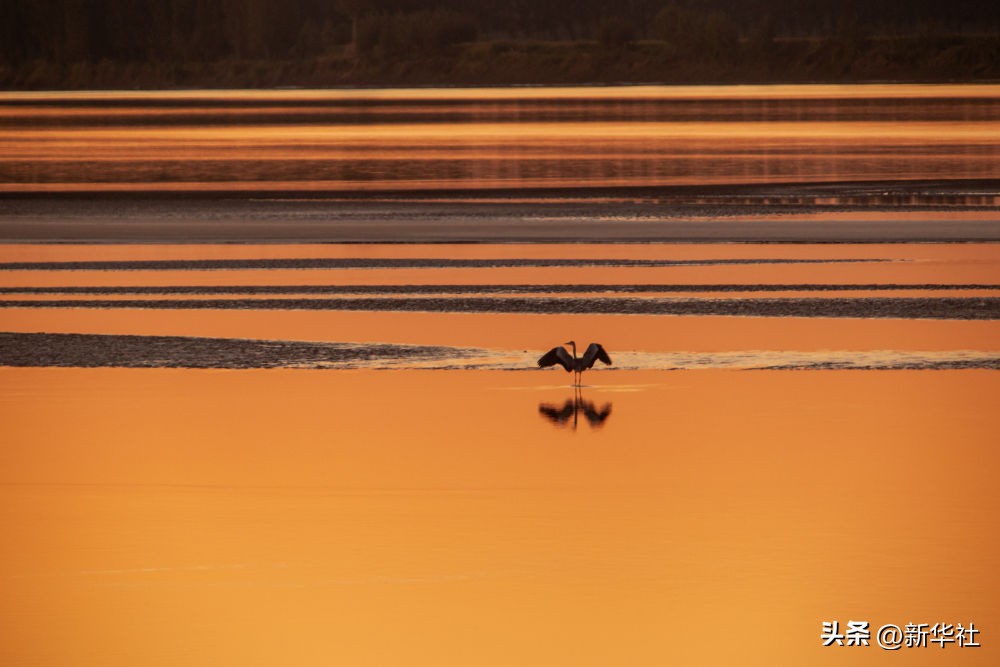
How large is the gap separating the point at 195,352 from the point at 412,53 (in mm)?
153146

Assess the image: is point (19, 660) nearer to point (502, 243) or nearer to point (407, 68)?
point (502, 243)

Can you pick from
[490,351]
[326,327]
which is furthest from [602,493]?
[326,327]

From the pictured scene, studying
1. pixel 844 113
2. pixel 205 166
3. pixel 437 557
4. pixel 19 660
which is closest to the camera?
pixel 19 660

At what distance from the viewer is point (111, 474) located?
1180 cm

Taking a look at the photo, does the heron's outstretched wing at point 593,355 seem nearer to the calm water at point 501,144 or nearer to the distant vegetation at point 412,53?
the calm water at point 501,144

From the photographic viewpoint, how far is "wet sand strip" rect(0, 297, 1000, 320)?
18547mm

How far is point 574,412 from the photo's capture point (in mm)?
13664

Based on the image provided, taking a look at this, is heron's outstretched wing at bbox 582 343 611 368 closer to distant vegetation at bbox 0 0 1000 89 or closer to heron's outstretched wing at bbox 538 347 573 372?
heron's outstretched wing at bbox 538 347 573 372

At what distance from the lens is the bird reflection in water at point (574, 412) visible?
1327cm

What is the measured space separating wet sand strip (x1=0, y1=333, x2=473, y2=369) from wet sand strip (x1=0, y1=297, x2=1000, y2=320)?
227 centimetres

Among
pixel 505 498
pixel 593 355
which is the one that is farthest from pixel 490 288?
pixel 505 498

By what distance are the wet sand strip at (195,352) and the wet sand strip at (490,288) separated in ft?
11.4

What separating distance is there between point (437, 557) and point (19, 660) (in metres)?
2.11

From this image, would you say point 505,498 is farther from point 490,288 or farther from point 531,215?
point 531,215
